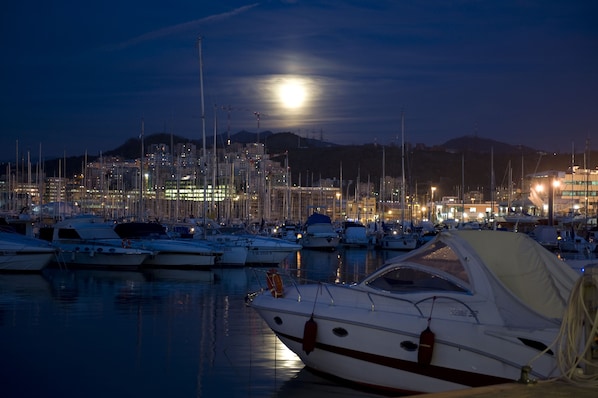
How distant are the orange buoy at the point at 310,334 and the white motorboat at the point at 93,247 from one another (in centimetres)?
2354

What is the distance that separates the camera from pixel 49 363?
15359 mm

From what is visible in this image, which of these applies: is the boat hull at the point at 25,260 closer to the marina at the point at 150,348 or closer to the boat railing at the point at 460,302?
the marina at the point at 150,348

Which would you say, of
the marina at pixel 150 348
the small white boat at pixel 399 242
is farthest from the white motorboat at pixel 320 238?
the marina at pixel 150 348

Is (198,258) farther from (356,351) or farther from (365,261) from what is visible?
(356,351)

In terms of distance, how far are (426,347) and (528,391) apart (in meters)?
2.80

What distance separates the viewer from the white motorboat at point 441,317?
11492 mm

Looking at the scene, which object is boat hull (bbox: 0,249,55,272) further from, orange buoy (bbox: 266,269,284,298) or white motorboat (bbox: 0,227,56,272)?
orange buoy (bbox: 266,269,284,298)

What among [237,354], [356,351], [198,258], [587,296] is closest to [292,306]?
[356,351]

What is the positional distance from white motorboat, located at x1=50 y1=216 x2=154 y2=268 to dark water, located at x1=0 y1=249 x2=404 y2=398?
22.7ft

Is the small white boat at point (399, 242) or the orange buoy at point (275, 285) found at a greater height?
the orange buoy at point (275, 285)

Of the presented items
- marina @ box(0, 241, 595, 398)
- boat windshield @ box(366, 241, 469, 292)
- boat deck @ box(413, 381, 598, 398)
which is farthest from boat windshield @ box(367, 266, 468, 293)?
→ boat deck @ box(413, 381, 598, 398)

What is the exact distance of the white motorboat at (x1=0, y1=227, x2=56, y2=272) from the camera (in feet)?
105

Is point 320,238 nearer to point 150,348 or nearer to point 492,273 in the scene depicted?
point 150,348

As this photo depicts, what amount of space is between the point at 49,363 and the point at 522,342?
8653 millimetres
